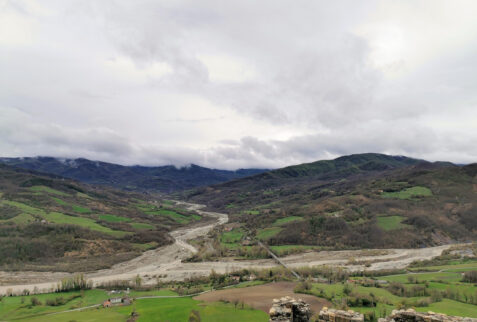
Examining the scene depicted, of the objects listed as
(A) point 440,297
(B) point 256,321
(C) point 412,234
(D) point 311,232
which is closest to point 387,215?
(C) point 412,234

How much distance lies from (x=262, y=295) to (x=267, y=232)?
70.5 m

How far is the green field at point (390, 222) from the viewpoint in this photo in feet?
361

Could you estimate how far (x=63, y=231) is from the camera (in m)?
100

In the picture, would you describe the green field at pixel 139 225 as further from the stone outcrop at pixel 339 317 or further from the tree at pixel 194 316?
the stone outcrop at pixel 339 317

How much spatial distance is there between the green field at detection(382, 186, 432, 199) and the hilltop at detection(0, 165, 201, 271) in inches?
4694

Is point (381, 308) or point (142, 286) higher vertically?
point (381, 308)

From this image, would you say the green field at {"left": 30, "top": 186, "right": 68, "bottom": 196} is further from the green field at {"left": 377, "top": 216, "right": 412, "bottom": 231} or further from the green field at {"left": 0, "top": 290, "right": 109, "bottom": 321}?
the green field at {"left": 377, "top": 216, "right": 412, "bottom": 231}

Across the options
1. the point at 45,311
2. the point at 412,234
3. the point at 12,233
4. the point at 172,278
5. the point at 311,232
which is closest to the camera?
the point at 45,311

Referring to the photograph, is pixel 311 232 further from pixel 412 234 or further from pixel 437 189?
pixel 437 189

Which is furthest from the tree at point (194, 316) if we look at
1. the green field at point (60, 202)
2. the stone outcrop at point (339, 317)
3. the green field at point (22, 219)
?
the green field at point (60, 202)

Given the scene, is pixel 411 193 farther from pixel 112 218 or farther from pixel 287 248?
pixel 112 218

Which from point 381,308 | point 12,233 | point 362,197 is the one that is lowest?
point 381,308

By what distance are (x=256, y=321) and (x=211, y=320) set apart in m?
6.83

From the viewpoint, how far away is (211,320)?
1544 inches
